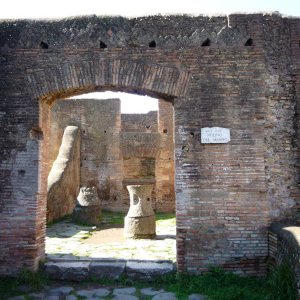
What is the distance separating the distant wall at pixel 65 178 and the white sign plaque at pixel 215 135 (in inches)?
258

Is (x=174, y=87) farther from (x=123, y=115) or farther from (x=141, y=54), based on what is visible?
(x=123, y=115)

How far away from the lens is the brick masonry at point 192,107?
5363 millimetres

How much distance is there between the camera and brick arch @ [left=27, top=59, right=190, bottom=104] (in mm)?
5590

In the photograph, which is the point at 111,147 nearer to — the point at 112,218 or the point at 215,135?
the point at 112,218

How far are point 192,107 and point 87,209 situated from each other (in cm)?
651

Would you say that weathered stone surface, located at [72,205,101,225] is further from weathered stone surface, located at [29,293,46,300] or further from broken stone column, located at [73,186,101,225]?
weathered stone surface, located at [29,293,46,300]

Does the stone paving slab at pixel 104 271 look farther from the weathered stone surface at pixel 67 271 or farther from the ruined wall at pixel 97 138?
the ruined wall at pixel 97 138

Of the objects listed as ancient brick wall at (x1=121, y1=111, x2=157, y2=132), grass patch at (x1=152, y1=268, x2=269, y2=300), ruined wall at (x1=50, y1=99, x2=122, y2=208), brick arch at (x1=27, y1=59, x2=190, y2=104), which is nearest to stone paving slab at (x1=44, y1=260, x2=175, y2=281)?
grass patch at (x1=152, y1=268, x2=269, y2=300)

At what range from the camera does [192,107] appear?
5559 millimetres

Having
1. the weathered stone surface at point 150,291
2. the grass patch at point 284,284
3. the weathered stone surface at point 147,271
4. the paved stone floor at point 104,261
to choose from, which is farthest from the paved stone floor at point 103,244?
the grass patch at point 284,284

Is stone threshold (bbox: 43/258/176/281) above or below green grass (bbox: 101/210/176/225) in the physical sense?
above

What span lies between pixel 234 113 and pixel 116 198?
31.9 ft

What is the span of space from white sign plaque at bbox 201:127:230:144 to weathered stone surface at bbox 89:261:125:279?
2.43 meters

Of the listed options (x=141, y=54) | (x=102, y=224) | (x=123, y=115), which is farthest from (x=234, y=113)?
(x=123, y=115)
